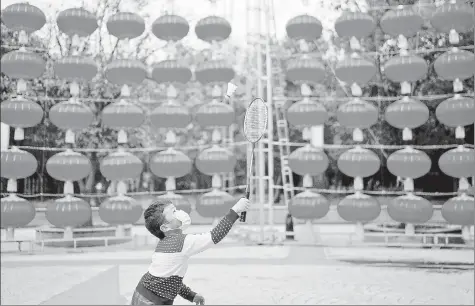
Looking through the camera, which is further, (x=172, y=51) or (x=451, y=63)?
(x=172, y=51)

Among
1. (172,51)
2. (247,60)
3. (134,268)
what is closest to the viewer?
(134,268)

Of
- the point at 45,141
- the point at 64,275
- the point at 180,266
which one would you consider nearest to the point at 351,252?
the point at 64,275

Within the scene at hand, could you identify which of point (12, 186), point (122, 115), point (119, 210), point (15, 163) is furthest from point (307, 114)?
point (12, 186)

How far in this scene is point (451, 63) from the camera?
20.4ft

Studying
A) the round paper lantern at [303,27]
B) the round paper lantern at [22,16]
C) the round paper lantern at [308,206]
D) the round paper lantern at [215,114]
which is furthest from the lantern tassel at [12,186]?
the round paper lantern at [303,27]

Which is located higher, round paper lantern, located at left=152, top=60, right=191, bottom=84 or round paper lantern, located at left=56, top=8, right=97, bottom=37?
round paper lantern, located at left=56, top=8, right=97, bottom=37

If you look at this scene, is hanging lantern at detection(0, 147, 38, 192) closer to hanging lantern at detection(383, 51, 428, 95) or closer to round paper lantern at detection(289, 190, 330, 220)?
round paper lantern at detection(289, 190, 330, 220)

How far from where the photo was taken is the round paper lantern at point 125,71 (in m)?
6.66

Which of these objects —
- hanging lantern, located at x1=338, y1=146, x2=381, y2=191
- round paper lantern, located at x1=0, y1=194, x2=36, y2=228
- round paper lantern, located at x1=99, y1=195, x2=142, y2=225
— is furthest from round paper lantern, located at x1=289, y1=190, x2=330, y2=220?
round paper lantern, located at x1=0, y1=194, x2=36, y2=228

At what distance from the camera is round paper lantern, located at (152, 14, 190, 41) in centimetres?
656

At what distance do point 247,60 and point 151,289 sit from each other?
737 centimetres

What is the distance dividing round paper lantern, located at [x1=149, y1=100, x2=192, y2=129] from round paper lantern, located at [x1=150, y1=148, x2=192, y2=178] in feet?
1.13

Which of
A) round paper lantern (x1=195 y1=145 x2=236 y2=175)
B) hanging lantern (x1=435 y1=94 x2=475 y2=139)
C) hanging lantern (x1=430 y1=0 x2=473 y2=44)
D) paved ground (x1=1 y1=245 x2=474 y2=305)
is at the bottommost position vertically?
paved ground (x1=1 y1=245 x2=474 y2=305)

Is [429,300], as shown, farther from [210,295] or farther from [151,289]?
[151,289]
